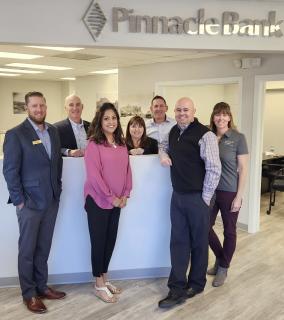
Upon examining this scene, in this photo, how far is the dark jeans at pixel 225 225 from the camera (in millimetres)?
3139

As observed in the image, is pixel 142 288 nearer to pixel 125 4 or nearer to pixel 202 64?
pixel 125 4

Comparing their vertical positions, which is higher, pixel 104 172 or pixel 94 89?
pixel 94 89

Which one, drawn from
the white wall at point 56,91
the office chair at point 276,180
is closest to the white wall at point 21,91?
the white wall at point 56,91

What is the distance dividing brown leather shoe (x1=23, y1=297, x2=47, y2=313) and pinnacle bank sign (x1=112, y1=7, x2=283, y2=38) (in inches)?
89.4

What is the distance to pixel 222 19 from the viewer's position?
3.22 meters

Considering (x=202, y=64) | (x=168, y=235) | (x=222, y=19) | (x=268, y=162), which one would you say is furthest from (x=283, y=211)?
(x=222, y=19)

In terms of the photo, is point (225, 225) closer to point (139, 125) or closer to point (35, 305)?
point (139, 125)

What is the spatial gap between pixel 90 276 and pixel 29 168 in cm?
125

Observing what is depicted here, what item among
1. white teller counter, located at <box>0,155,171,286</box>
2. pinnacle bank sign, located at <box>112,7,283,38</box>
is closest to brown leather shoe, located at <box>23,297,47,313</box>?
white teller counter, located at <box>0,155,171,286</box>

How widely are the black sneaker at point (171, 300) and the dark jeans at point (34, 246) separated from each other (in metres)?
0.97

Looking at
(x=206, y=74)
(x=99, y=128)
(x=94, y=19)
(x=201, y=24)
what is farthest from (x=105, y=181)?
(x=206, y=74)

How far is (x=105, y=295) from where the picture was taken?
296cm

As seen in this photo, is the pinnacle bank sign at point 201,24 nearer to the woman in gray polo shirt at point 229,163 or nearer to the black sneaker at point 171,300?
the woman in gray polo shirt at point 229,163

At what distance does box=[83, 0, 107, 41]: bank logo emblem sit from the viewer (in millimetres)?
2945
